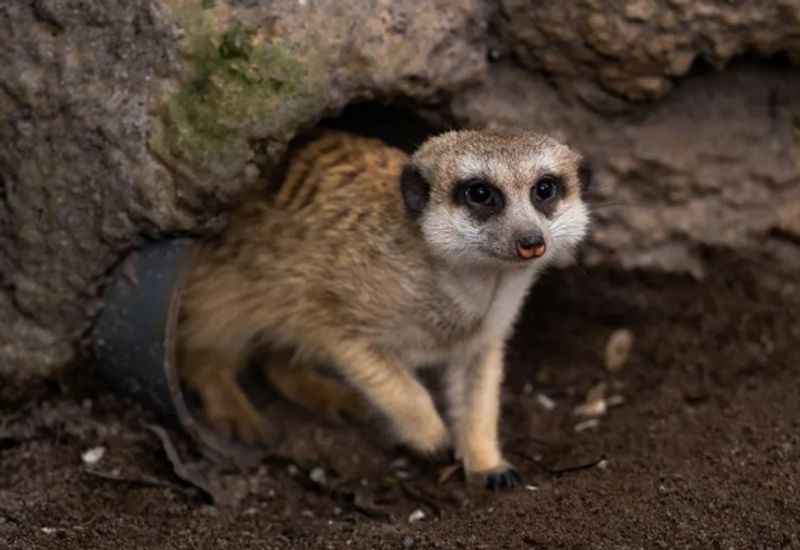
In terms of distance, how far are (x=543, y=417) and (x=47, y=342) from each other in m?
1.36

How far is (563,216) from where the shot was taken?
3004mm

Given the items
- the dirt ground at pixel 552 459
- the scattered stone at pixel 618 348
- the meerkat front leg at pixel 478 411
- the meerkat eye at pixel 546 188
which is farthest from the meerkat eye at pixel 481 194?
the scattered stone at pixel 618 348

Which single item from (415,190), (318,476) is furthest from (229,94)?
(318,476)

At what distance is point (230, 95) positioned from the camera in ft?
9.59

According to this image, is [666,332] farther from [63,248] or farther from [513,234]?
[63,248]

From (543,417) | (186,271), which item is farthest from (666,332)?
(186,271)

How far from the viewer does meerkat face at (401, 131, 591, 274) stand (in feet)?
9.41

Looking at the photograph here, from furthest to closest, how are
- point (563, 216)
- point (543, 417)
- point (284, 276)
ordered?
point (543, 417), point (284, 276), point (563, 216)

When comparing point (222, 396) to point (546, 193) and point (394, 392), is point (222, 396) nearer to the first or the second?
point (394, 392)

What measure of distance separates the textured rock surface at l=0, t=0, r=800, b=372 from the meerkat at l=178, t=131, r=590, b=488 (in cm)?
20

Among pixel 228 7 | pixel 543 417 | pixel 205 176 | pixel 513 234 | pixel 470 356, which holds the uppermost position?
pixel 228 7

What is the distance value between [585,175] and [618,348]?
2.77 ft

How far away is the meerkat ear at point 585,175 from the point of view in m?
3.09

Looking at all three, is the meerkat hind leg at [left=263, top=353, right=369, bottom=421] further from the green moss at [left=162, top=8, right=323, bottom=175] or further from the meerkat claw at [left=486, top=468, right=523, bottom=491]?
the green moss at [left=162, top=8, right=323, bottom=175]
